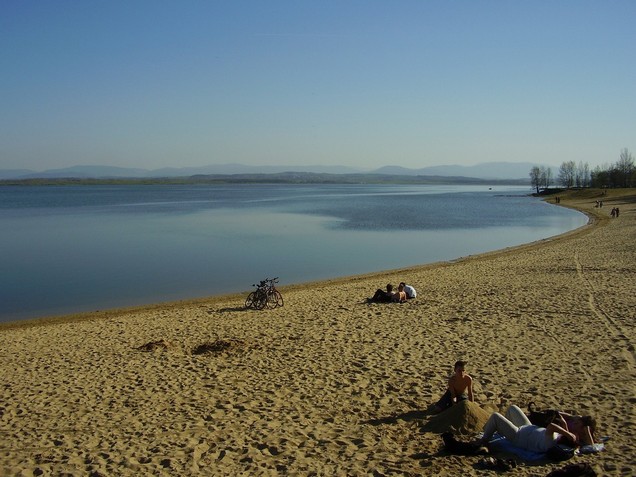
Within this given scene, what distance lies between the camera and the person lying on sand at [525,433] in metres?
7.17

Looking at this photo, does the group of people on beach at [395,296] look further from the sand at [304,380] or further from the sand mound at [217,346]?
the sand mound at [217,346]

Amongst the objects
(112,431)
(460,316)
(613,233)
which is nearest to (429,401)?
(112,431)

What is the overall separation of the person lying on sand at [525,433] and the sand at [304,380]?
36 cm

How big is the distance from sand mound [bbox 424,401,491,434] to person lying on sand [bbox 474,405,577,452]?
47 cm

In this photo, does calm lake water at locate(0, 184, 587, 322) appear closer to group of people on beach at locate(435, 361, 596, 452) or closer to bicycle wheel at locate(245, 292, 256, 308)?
bicycle wheel at locate(245, 292, 256, 308)

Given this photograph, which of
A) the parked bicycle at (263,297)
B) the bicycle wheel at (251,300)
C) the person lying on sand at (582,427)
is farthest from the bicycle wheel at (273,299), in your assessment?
Result: the person lying on sand at (582,427)

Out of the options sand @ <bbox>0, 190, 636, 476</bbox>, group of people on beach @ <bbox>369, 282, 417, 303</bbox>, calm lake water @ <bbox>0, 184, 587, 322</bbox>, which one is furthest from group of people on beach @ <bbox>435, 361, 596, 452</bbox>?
calm lake water @ <bbox>0, 184, 587, 322</bbox>

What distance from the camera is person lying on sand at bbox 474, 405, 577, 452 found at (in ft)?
23.5

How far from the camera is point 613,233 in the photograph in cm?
3869

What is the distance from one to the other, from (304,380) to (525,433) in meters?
4.44

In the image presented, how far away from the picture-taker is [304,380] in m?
10.6

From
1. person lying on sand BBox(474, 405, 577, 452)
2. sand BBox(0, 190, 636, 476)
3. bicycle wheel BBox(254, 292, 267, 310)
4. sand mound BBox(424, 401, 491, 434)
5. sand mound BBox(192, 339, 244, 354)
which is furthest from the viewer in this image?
bicycle wheel BBox(254, 292, 267, 310)

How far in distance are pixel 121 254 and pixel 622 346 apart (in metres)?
31.0

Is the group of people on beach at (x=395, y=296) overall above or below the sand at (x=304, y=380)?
above
